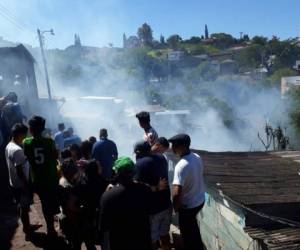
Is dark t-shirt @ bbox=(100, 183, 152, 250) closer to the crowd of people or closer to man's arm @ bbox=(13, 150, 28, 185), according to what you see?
the crowd of people

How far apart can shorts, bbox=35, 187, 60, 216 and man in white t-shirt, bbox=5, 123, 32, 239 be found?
273 mm

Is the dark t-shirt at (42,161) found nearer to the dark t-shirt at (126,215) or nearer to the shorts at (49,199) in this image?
the shorts at (49,199)

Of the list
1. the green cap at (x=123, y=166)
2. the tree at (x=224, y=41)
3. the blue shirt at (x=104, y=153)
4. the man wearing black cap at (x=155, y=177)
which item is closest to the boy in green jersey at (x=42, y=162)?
the man wearing black cap at (x=155, y=177)

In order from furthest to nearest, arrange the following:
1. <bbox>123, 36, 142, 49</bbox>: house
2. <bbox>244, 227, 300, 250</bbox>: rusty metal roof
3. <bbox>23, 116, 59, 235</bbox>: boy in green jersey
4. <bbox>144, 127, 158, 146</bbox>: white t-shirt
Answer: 1. <bbox>123, 36, 142, 49</bbox>: house
2. <bbox>144, 127, 158, 146</bbox>: white t-shirt
3. <bbox>23, 116, 59, 235</bbox>: boy in green jersey
4. <bbox>244, 227, 300, 250</bbox>: rusty metal roof

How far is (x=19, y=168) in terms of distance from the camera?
5.73m

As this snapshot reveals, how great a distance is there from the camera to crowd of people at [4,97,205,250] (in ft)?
12.0

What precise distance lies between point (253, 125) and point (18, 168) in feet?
142

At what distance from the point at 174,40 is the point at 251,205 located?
13413cm

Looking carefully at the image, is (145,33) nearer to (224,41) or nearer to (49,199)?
(224,41)

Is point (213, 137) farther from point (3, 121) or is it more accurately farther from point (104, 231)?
point (104, 231)

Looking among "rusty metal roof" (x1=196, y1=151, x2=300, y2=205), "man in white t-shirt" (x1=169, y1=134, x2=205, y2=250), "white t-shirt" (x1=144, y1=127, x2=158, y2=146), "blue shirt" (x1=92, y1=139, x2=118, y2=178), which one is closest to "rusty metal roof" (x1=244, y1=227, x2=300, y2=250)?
"rusty metal roof" (x1=196, y1=151, x2=300, y2=205)

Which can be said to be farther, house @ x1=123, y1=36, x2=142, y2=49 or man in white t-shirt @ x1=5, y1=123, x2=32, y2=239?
house @ x1=123, y1=36, x2=142, y2=49

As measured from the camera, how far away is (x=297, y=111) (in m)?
30.5

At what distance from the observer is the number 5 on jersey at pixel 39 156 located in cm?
558
